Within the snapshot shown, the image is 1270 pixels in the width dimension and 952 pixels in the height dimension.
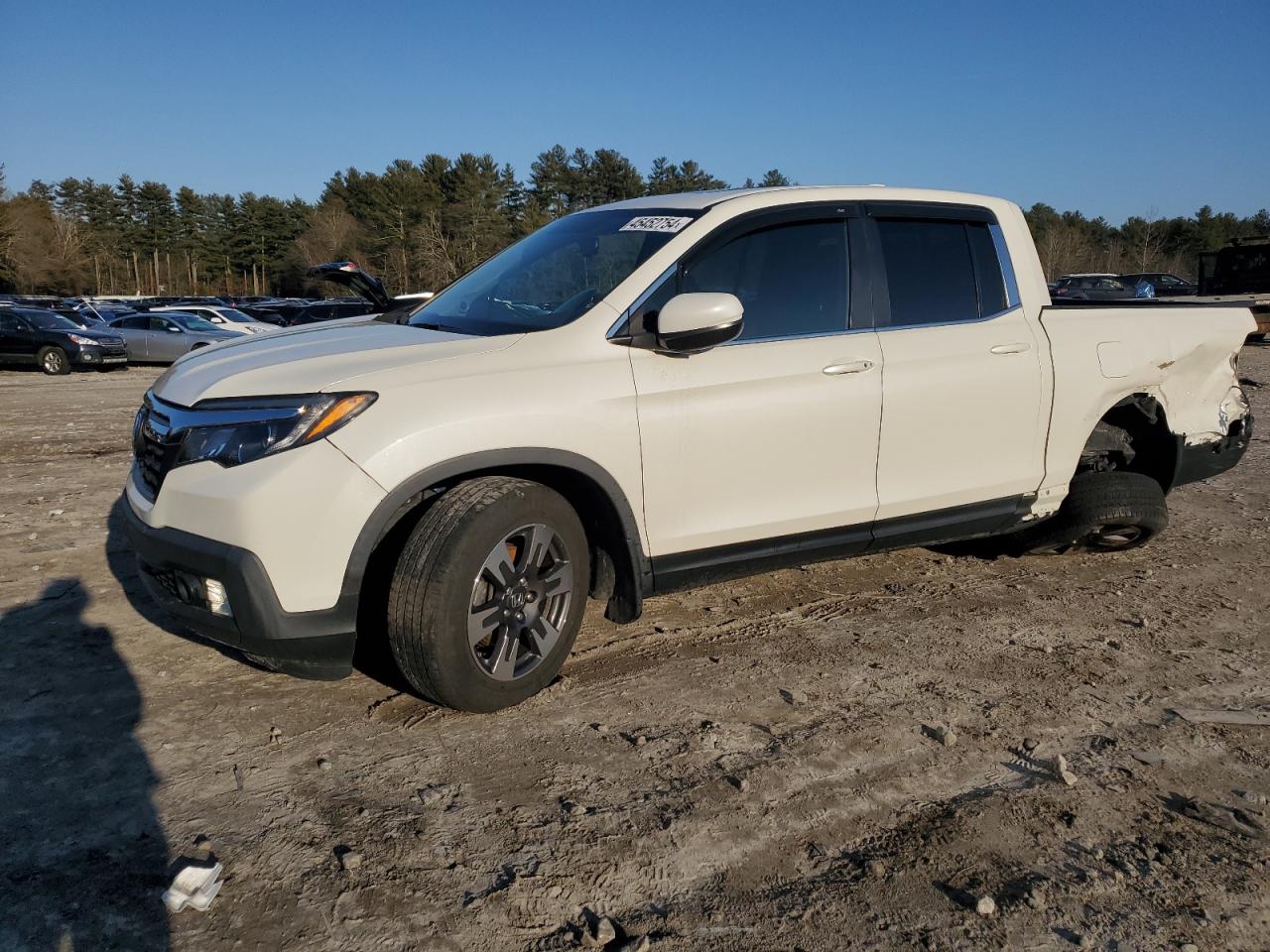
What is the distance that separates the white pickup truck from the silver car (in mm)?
19505

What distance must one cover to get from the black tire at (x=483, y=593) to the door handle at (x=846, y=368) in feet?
4.09

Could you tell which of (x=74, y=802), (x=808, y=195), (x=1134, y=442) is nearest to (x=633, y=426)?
(x=808, y=195)

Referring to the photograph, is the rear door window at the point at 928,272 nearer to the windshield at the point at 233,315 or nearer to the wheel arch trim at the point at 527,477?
the wheel arch trim at the point at 527,477

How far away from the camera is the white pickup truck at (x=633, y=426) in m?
3.05

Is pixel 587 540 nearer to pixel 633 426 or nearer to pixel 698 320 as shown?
pixel 633 426

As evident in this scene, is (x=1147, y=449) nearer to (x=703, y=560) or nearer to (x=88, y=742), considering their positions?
(x=703, y=560)

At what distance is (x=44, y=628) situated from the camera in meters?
4.18

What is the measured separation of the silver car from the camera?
21.8 meters

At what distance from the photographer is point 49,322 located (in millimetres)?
19594

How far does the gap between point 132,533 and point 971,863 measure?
9.75ft

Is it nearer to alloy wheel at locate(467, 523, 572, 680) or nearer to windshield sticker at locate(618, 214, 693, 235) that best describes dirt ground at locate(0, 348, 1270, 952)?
alloy wheel at locate(467, 523, 572, 680)

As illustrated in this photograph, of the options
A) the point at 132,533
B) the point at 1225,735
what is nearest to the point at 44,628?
the point at 132,533

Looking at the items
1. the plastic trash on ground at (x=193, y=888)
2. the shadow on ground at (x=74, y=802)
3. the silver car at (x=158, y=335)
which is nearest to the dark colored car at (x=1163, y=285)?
the silver car at (x=158, y=335)

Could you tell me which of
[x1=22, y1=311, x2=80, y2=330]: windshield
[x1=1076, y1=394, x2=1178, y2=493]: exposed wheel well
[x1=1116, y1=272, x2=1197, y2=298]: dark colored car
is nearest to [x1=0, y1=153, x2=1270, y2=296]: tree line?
[x1=1116, y1=272, x2=1197, y2=298]: dark colored car
